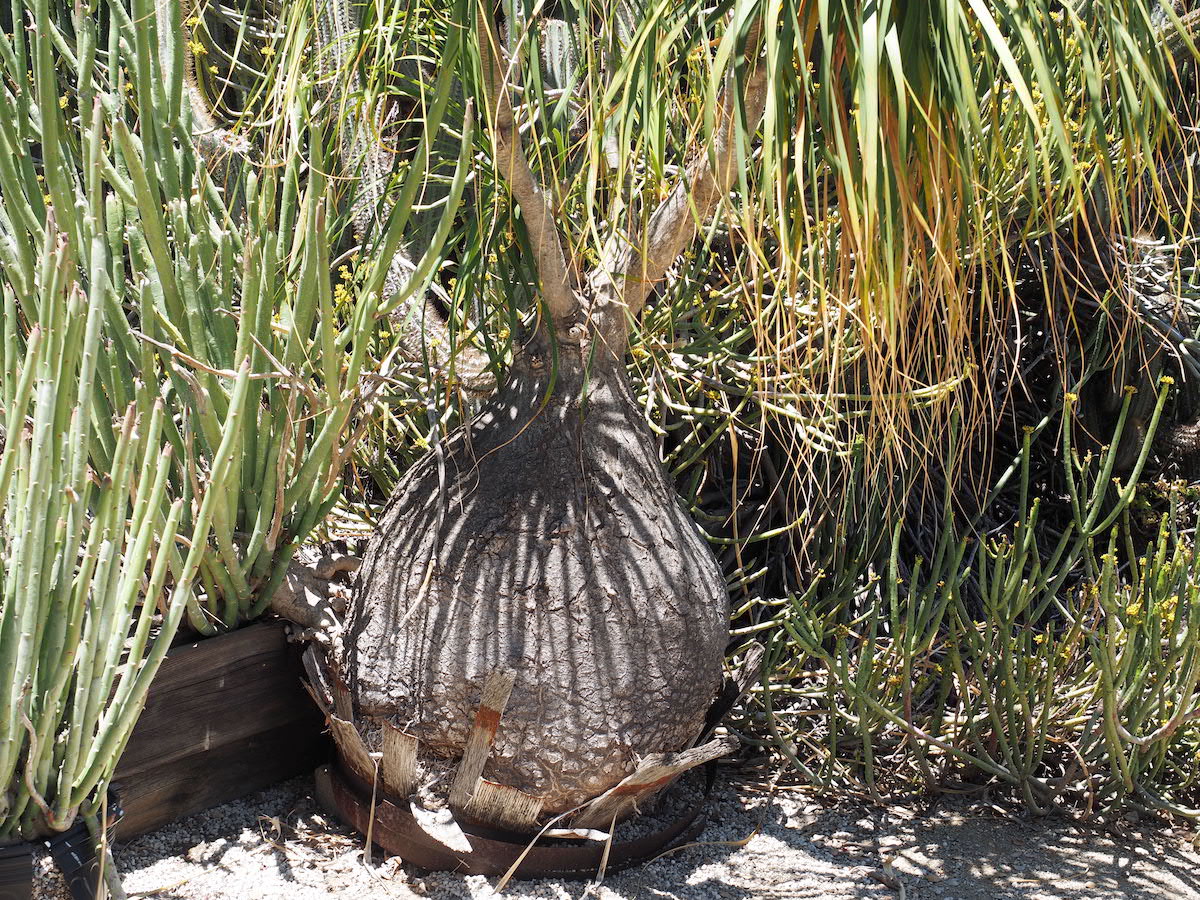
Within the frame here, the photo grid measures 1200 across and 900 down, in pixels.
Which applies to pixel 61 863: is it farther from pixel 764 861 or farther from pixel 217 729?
pixel 764 861

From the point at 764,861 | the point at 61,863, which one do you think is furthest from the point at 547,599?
the point at 61,863

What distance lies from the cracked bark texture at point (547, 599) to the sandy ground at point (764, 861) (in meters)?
0.22

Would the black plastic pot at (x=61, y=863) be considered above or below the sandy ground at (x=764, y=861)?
above

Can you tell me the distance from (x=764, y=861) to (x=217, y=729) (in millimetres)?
966

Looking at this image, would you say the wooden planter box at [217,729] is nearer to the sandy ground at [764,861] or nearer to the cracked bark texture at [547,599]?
the sandy ground at [764,861]

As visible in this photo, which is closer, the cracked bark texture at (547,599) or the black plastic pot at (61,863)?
the black plastic pot at (61,863)

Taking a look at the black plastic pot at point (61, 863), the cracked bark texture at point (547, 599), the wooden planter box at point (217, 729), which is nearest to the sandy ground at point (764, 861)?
the wooden planter box at point (217, 729)

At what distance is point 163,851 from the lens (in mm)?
1841

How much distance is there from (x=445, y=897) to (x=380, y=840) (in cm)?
16

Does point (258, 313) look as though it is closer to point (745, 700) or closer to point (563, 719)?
point (563, 719)

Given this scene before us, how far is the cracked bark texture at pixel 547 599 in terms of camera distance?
1.75m

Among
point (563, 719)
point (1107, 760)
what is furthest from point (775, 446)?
point (563, 719)

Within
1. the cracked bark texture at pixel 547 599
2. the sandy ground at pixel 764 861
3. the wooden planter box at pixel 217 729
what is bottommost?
the sandy ground at pixel 764 861

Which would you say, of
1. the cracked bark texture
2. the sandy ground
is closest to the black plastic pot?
the sandy ground
